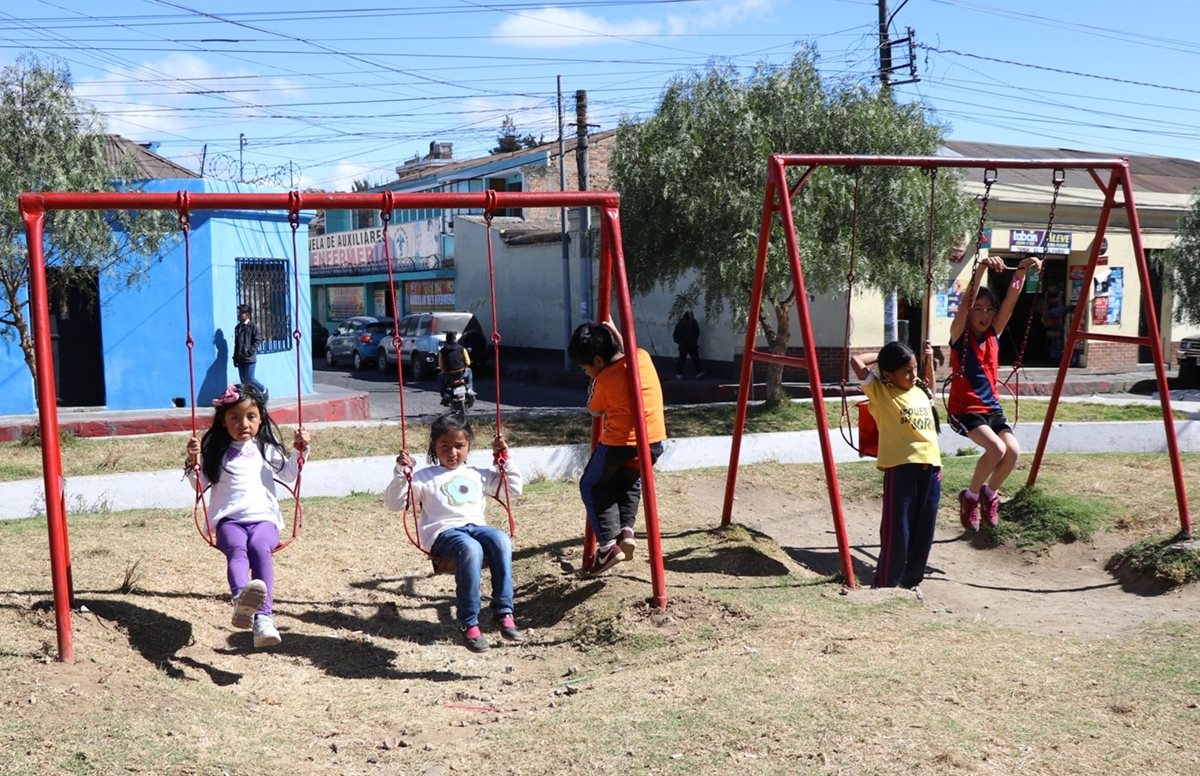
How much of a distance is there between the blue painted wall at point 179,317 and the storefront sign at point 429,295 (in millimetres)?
17727

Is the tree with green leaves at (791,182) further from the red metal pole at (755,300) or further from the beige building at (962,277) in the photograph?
the red metal pole at (755,300)

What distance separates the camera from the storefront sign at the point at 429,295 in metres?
36.1

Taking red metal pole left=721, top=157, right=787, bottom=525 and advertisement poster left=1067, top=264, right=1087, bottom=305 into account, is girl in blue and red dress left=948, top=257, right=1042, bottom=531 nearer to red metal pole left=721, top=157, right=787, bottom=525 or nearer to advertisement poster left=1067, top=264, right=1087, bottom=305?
red metal pole left=721, top=157, right=787, bottom=525

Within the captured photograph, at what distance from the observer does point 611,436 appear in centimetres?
665

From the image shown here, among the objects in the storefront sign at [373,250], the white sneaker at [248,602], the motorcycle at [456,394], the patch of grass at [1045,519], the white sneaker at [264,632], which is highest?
the storefront sign at [373,250]

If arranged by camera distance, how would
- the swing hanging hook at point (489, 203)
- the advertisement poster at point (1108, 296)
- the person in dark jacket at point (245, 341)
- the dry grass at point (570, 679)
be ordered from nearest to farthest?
1. the dry grass at point (570, 679)
2. the swing hanging hook at point (489, 203)
3. the person in dark jacket at point (245, 341)
4. the advertisement poster at point (1108, 296)

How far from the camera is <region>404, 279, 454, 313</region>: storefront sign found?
36.1m

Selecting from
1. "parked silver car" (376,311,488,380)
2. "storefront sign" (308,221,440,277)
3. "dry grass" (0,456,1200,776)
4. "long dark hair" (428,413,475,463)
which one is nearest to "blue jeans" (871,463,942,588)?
"dry grass" (0,456,1200,776)

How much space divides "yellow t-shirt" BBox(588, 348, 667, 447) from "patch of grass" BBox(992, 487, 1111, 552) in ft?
10.7

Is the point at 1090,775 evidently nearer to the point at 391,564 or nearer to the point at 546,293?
the point at 391,564

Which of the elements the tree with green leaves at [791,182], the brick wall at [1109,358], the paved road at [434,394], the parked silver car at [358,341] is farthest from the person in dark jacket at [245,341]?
the brick wall at [1109,358]

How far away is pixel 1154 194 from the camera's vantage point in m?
26.4

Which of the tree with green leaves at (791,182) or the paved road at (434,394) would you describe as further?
the paved road at (434,394)

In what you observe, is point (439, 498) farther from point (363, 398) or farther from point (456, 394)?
point (363, 398)
